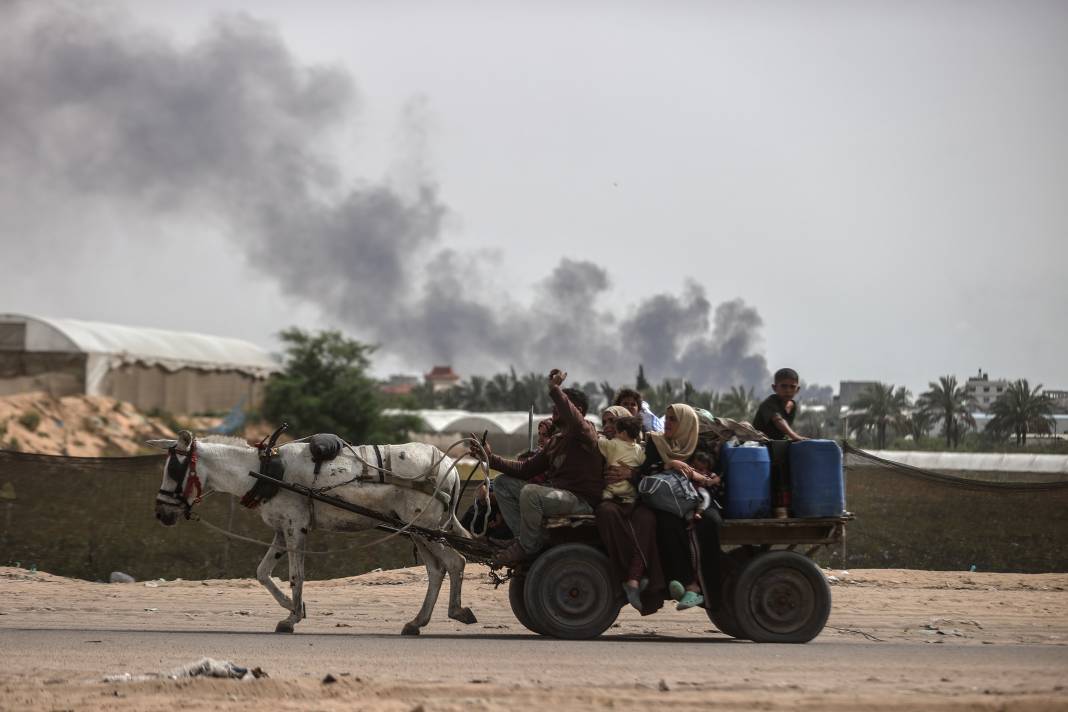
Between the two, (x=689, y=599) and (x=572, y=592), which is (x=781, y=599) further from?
(x=572, y=592)

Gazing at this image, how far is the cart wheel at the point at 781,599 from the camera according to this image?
11.8 metres

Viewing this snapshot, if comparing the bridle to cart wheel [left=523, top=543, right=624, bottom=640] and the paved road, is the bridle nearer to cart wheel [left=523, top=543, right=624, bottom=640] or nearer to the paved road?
the paved road

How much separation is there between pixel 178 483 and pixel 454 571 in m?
2.87

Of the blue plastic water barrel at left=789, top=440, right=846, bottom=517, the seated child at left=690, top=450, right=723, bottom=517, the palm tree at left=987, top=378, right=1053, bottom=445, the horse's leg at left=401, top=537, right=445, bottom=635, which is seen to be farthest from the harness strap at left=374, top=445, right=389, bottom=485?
the palm tree at left=987, top=378, right=1053, bottom=445

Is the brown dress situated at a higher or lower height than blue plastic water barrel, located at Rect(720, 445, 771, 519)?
lower

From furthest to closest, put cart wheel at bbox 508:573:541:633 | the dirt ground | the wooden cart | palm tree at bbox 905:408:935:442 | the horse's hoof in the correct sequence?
palm tree at bbox 905:408:935:442 → the horse's hoof → cart wheel at bbox 508:573:541:633 → the wooden cart → the dirt ground

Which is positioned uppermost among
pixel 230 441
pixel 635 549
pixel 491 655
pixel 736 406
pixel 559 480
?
pixel 736 406

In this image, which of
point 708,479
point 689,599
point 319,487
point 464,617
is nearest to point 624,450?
point 708,479

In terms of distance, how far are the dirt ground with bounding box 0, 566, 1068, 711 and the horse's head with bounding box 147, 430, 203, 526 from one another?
1193 millimetres

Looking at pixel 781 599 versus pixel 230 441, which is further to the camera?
pixel 230 441

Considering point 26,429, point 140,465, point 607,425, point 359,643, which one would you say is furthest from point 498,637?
point 26,429

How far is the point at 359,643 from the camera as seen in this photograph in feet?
37.2

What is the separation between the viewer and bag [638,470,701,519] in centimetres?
1143

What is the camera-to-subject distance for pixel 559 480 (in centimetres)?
1183
